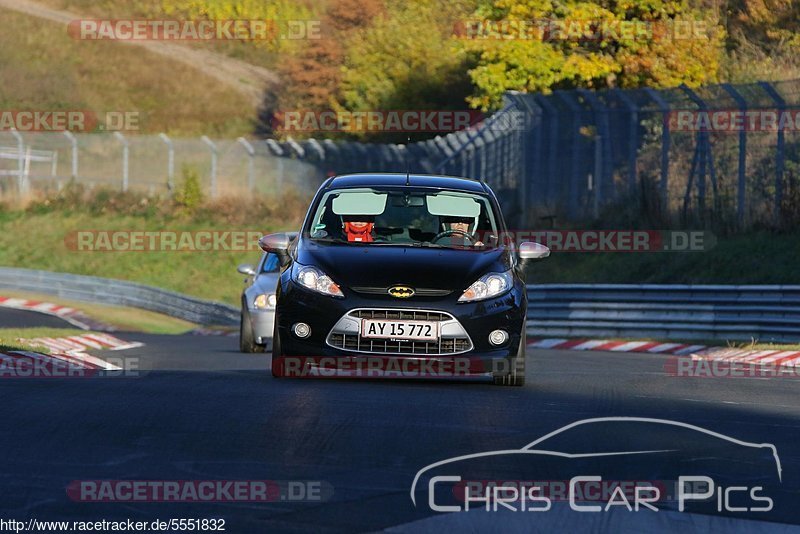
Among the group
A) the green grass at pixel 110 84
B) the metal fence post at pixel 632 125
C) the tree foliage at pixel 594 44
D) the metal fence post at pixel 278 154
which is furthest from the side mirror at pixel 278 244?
the green grass at pixel 110 84

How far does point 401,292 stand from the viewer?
39.5 ft

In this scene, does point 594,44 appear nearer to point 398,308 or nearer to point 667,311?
point 667,311

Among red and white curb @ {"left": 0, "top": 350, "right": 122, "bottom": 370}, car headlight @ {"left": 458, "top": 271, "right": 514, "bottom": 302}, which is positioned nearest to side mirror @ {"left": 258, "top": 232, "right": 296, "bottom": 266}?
car headlight @ {"left": 458, "top": 271, "right": 514, "bottom": 302}

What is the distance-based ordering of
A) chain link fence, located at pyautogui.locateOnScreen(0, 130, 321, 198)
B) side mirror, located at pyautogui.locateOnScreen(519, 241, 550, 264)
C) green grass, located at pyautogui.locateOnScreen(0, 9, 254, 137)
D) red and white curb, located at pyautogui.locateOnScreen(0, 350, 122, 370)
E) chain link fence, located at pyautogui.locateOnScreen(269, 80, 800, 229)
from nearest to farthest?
side mirror, located at pyautogui.locateOnScreen(519, 241, 550, 264)
red and white curb, located at pyautogui.locateOnScreen(0, 350, 122, 370)
chain link fence, located at pyautogui.locateOnScreen(269, 80, 800, 229)
chain link fence, located at pyautogui.locateOnScreen(0, 130, 321, 198)
green grass, located at pyautogui.locateOnScreen(0, 9, 254, 137)

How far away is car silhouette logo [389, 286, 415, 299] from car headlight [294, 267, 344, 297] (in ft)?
Result: 1.22

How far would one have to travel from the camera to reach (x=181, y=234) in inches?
1971

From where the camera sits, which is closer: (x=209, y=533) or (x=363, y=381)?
(x=209, y=533)

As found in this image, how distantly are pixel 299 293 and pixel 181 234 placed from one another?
38252 millimetres

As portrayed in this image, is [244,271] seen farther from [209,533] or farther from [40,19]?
[40,19]

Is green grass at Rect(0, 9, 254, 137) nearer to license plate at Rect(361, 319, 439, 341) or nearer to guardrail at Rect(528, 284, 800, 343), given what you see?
guardrail at Rect(528, 284, 800, 343)

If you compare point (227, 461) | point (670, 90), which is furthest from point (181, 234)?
point (227, 461)

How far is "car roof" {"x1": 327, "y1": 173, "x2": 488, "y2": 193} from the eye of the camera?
1362 cm

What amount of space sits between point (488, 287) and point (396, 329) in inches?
30.8

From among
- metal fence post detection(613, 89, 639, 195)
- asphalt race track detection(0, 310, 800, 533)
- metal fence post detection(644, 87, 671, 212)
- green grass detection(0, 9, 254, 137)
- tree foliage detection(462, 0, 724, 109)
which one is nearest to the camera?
asphalt race track detection(0, 310, 800, 533)
